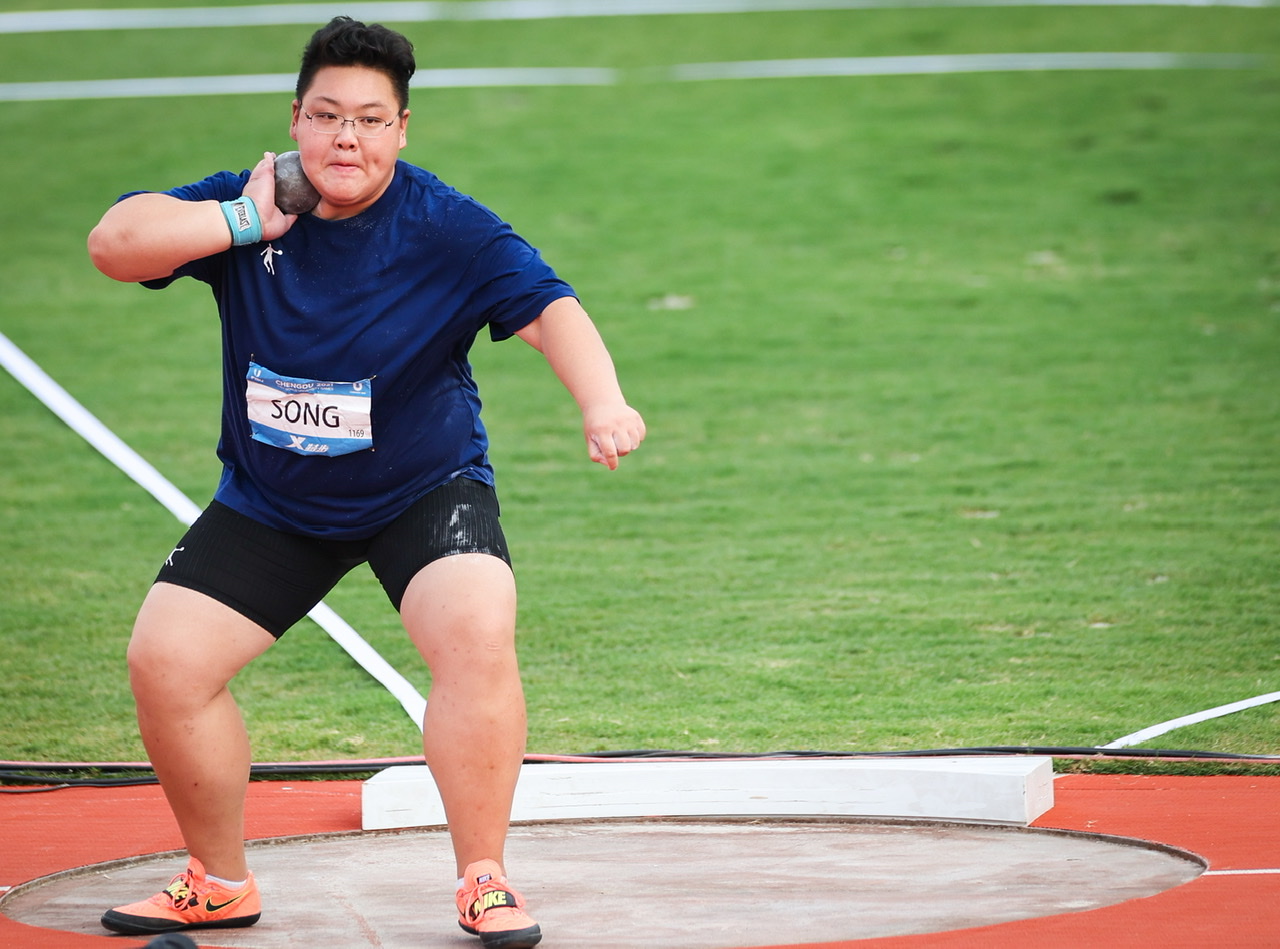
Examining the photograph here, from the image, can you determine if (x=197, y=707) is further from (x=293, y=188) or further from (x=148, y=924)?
(x=293, y=188)

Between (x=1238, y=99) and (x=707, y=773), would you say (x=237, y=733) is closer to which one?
(x=707, y=773)

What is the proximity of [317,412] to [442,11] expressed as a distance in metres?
16.4

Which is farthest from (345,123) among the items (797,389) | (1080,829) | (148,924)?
(797,389)

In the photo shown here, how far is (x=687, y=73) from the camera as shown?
16.5 metres

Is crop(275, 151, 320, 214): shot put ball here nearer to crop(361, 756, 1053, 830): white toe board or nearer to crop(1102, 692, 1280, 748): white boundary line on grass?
crop(361, 756, 1053, 830): white toe board

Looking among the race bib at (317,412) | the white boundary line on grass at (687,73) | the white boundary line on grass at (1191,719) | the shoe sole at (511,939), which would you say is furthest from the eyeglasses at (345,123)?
the white boundary line on grass at (687,73)

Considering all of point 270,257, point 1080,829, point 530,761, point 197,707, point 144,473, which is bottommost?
point 1080,829

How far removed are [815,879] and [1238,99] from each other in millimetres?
13522

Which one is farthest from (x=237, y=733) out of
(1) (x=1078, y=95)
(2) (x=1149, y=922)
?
(1) (x=1078, y=95)

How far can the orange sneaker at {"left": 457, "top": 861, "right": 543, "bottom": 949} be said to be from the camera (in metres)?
2.86

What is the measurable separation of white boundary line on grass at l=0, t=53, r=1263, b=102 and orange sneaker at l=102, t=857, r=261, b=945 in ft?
45.7

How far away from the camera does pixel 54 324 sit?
36.3ft

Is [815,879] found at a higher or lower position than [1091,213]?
lower

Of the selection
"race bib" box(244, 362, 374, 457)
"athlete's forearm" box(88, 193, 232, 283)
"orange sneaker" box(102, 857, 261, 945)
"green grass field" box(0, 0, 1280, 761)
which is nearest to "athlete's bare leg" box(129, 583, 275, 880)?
"orange sneaker" box(102, 857, 261, 945)
